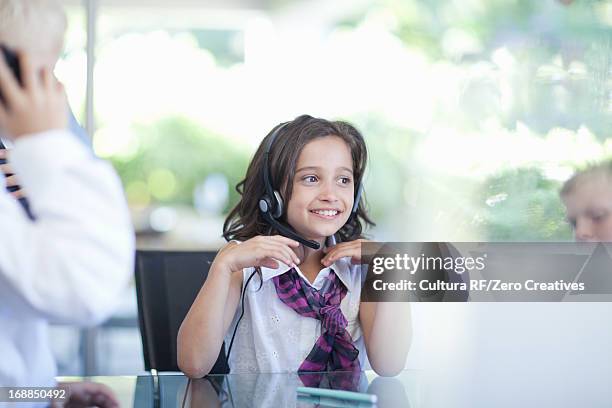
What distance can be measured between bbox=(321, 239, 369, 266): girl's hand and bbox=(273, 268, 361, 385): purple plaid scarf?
4 centimetres

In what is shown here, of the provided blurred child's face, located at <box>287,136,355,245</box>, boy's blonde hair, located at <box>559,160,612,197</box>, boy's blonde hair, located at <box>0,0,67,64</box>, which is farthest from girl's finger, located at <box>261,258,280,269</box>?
boy's blonde hair, located at <box>559,160,612,197</box>

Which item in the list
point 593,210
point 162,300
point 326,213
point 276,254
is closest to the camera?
point 276,254

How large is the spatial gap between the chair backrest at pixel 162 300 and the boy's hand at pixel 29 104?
1087 millimetres

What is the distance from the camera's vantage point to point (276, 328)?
1.49 meters

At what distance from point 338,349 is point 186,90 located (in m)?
1.98

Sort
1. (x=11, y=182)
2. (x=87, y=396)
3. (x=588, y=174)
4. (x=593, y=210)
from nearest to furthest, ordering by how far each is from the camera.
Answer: (x=11, y=182) < (x=87, y=396) < (x=593, y=210) < (x=588, y=174)

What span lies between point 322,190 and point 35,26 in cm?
82

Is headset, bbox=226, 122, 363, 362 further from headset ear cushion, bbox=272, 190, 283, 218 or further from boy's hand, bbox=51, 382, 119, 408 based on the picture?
boy's hand, bbox=51, 382, 119, 408

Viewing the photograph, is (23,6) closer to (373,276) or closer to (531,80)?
(373,276)

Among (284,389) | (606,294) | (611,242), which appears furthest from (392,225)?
(284,389)

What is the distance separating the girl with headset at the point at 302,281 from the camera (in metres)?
1.42

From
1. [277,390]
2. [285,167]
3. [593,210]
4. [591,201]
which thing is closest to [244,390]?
[277,390]

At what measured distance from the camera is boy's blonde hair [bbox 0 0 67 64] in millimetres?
698

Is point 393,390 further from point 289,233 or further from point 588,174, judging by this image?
point 588,174
